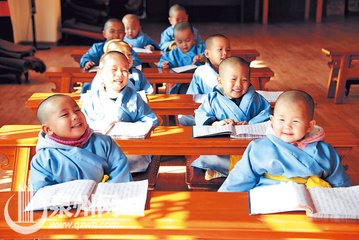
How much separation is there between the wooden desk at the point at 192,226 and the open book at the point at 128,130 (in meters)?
0.98

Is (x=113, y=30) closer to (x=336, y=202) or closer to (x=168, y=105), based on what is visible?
(x=168, y=105)

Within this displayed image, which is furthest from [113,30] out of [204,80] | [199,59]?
[204,80]

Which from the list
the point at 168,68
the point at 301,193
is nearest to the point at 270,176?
the point at 301,193

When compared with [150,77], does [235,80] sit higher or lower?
higher

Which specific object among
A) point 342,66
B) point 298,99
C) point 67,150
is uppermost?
point 298,99

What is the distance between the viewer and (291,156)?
2258 mm

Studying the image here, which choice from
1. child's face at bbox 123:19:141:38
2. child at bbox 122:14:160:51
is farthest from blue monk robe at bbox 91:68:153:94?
child's face at bbox 123:19:141:38

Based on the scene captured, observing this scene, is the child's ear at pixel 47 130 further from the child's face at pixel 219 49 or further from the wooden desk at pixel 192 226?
the child's face at pixel 219 49

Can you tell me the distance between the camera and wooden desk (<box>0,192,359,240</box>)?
1.72 metres

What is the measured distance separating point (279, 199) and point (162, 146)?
0.99 metres

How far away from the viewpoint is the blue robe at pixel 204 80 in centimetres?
417

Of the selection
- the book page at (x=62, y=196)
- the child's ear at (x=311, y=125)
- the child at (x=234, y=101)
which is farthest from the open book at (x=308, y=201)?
the child at (x=234, y=101)

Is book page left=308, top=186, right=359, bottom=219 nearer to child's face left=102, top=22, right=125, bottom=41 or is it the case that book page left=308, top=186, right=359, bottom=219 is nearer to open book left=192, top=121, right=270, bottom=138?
open book left=192, top=121, right=270, bottom=138

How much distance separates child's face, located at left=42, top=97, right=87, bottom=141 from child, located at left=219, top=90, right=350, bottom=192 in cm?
64
